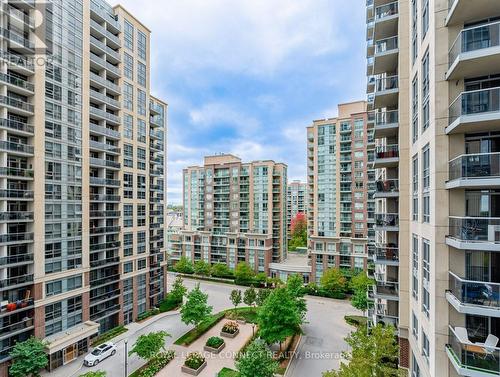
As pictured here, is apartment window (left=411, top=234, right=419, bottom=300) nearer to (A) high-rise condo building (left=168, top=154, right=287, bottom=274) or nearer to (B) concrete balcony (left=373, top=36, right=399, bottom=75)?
(B) concrete balcony (left=373, top=36, right=399, bottom=75)

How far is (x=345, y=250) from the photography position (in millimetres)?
38344

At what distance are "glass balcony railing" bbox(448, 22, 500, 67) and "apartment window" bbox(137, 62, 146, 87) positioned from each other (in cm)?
3056

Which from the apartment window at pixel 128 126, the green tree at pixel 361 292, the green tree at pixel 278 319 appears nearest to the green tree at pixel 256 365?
the green tree at pixel 278 319

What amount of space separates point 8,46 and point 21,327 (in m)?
21.2

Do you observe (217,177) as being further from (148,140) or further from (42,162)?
(42,162)

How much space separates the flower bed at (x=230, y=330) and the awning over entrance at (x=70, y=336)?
11601mm

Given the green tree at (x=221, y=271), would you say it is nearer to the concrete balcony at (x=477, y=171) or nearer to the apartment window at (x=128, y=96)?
the apartment window at (x=128, y=96)

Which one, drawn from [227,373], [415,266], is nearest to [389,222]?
[415,266]

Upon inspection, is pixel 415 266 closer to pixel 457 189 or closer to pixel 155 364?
pixel 457 189

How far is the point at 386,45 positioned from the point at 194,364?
1054 inches

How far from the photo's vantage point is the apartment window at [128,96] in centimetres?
2831

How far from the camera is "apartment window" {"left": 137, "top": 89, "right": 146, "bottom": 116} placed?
3006 cm

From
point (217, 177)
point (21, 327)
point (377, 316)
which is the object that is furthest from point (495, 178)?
point (217, 177)

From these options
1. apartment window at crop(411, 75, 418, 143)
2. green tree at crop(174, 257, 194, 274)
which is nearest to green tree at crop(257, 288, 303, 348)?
apartment window at crop(411, 75, 418, 143)
